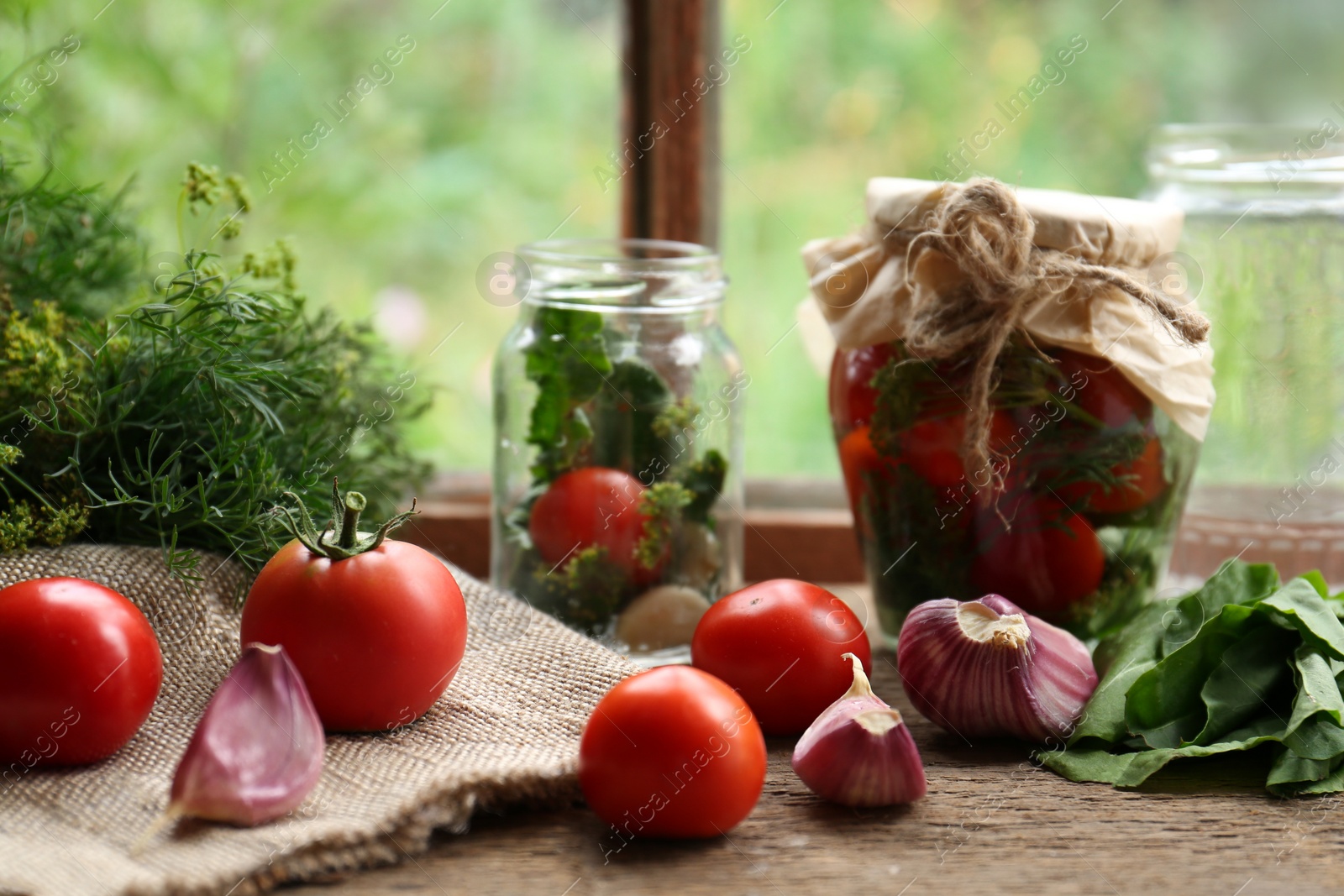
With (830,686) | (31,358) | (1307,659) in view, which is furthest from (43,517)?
(1307,659)

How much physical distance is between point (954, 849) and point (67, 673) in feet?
1.78

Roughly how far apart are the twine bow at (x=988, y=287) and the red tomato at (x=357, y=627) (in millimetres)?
418

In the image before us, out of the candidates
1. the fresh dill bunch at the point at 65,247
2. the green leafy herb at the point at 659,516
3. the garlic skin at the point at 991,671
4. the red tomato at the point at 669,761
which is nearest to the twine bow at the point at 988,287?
the garlic skin at the point at 991,671

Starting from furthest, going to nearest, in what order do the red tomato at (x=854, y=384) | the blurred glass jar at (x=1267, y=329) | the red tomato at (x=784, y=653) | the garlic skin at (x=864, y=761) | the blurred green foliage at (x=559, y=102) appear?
1. the blurred green foliage at (x=559, y=102)
2. the blurred glass jar at (x=1267, y=329)
3. the red tomato at (x=854, y=384)
4. the red tomato at (x=784, y=653)
5. the garlic skin at (x=864, y=761)

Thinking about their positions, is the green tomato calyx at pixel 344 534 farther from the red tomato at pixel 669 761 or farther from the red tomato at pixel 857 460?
the red tomato at pixel 857 460

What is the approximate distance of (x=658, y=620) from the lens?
0.97m

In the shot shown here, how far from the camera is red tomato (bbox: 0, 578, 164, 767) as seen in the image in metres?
0.68

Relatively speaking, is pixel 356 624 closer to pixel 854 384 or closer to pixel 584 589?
pixel 584 589

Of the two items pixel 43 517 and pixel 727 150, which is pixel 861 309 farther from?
pixel 43 517

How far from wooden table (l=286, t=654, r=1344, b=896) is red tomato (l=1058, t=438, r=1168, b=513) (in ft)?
0.75

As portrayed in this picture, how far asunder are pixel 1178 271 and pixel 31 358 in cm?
92

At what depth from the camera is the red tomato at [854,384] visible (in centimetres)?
94

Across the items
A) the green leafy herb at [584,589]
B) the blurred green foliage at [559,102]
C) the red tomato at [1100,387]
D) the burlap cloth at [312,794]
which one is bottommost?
the burlap cloth at [312,794]

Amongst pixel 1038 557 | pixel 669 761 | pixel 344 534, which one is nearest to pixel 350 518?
pixel 344 534
